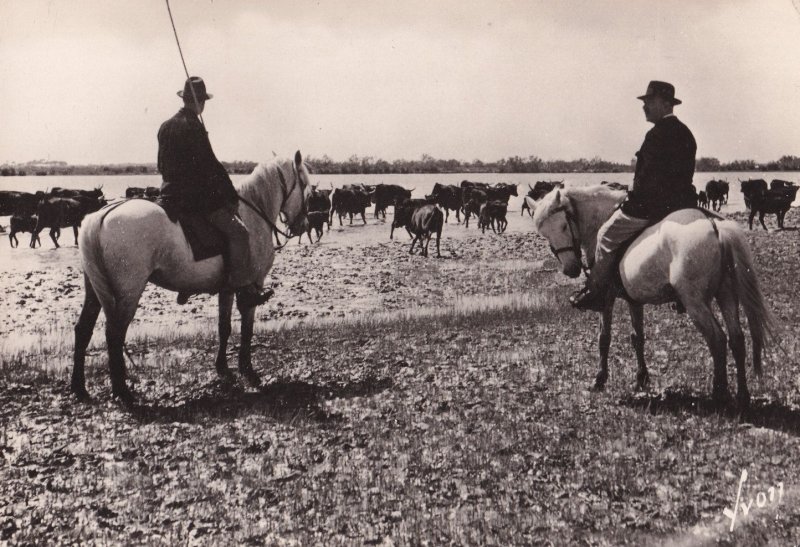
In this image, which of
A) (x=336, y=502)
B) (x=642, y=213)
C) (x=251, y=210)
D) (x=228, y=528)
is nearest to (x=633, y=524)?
(x=336, y=502)

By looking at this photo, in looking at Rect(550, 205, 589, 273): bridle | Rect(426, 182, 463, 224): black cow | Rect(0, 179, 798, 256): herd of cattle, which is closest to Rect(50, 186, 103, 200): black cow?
Rect(0, 179, 798, 256): herd of cattle

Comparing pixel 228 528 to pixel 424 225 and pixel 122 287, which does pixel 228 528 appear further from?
pixel 424 225

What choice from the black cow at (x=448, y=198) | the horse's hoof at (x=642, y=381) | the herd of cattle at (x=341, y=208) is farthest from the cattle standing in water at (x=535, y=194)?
the black cow at (x=448, y=198)

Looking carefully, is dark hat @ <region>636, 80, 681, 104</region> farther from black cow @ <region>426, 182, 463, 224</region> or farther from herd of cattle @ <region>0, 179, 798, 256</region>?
black cow @ <region>426, 182, 463, 224</region>

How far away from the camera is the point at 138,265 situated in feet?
22.1

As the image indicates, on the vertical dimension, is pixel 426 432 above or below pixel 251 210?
below

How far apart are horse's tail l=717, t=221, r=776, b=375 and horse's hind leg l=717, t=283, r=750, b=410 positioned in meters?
0.08

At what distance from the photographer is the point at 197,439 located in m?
5.96

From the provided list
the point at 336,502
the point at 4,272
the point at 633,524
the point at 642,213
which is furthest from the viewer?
the point at 4,272

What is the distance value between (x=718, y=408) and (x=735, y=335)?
2.40 ft

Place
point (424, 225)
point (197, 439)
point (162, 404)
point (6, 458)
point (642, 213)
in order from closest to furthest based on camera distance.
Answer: point (6, 458), point (197, 439), point (642, 213), point (162, 404), point (424, 225)

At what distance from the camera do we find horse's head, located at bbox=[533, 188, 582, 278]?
7.29 meters

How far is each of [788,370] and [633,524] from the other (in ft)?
13.6
